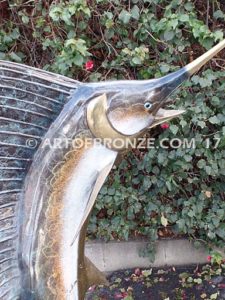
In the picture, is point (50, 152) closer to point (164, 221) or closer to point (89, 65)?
point (89, 65)

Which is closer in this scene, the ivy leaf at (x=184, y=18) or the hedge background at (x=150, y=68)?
the ivy leaf at (x=184, y=18)

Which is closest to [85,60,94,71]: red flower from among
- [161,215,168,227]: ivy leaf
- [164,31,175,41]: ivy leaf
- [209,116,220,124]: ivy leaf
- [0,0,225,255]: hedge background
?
[0,0,225,255]: hedge background

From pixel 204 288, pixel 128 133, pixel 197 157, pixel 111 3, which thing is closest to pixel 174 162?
pixel 197 157

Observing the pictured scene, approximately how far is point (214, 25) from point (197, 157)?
2.65 ft

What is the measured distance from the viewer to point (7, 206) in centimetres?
131

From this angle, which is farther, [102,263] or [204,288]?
[102,263]

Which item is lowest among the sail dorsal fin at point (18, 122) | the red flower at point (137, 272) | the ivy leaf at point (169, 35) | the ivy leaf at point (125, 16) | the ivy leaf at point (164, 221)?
the red flower at point (137, 272)

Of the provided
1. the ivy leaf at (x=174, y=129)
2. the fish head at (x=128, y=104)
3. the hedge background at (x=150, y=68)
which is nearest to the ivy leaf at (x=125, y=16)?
the hedge background at (x=150, y=68)

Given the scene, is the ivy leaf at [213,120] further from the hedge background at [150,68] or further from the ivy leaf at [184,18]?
the ivy leaf at [184,18]

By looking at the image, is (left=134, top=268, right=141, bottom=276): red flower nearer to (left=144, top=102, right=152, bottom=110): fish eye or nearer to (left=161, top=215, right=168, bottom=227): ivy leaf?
(left=161, top=215, right=168, bottom=227): ivy leaf

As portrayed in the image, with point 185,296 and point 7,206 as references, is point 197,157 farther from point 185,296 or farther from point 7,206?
point 7,206

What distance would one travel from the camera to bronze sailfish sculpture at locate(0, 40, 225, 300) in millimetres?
1294

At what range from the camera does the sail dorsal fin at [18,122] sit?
1289 mm

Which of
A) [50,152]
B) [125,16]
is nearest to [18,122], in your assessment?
[50,152]
